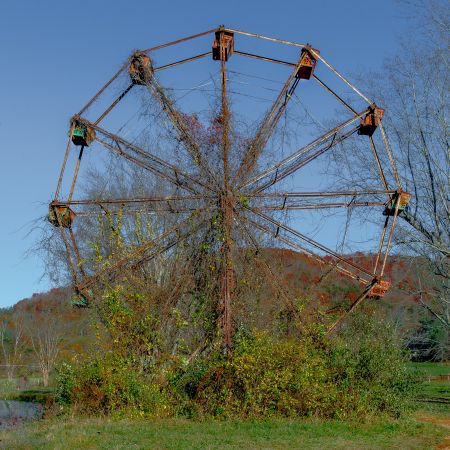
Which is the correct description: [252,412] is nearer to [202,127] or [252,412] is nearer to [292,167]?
[292,167]

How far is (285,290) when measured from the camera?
14125mm

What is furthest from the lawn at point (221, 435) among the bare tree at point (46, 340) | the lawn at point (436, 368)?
the bare tree at point (46, 340)

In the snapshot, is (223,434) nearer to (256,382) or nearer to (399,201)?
(256,382)

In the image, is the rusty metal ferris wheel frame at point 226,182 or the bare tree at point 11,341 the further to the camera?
the bare tree at point 11,341

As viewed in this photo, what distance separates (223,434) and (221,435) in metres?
0.12

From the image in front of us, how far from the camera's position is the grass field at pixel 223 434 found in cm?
974

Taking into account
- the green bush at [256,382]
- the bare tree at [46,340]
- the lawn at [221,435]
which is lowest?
the lawn at [221,435]

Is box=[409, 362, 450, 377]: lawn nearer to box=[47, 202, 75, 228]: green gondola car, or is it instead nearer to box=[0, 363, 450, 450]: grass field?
box=[0, 363, 450, 450]: grass field

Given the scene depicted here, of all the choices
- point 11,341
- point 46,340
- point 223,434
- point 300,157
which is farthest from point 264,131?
point 11,341

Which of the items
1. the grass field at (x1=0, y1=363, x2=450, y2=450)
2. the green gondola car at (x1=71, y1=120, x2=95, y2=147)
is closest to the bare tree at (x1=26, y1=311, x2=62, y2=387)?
the green gondola car at (x1=71, y1=120, x2=95, y2=147)

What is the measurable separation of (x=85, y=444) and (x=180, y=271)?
204 inches

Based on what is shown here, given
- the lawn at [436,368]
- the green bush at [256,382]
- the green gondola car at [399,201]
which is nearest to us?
the green bush at [256,382]

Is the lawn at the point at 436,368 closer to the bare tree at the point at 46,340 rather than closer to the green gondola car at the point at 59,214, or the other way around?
the bare tree at the point at 46,340

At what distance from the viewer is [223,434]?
10695 mm
